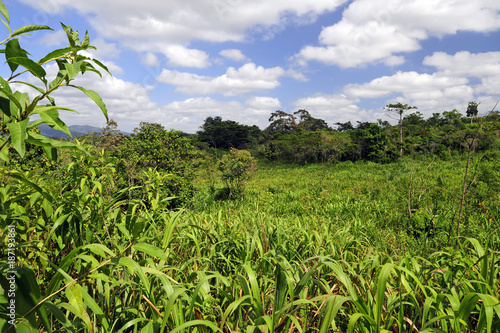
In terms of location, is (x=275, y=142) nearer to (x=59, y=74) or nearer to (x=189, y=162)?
(x=189, y=162)

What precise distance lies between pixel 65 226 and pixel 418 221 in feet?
20.3

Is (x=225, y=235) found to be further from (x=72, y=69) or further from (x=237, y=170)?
(x=237, y=170)

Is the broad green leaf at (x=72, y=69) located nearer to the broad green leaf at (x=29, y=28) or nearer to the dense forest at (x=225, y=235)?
the dense forest at (x=225, y=235)

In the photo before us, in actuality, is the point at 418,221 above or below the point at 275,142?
below

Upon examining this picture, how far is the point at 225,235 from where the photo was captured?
2.67 m

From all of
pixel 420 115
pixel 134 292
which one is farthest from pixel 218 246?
pixel 420 115

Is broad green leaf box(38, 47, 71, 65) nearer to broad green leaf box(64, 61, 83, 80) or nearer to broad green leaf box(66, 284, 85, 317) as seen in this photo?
broad green leaf box(64, 61, 83, 80)

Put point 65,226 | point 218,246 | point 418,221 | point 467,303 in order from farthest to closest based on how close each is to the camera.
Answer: point 418,221, point 218,246, point 65,226, point 467,303

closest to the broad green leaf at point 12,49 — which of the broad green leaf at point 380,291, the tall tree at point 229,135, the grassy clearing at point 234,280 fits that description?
the grassy clearing at point 234,280

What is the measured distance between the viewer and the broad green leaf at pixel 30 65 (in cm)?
61

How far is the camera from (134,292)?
1.60m

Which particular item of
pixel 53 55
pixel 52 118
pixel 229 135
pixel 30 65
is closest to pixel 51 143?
pixel 52 118

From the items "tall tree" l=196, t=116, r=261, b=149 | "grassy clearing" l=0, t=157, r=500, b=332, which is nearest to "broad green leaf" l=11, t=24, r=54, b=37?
"grassy clearing" l=0, t=157, r=500, b=332

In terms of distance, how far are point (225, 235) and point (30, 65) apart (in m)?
2.25
